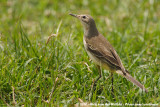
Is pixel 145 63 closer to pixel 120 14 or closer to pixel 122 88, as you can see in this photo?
pixel 122 88

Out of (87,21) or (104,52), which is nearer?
(104,52)

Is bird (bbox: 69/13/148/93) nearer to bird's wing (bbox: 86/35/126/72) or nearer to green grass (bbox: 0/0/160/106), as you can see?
bird's wing (bbox: 86/35/126/72)

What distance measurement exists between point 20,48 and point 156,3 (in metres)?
5.07

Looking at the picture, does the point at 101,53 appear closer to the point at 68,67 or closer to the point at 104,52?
the point at 104,52

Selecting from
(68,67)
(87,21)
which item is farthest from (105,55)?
(87,21)

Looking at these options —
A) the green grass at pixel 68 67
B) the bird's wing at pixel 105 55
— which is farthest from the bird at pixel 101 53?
the green grass at pixel 68 67

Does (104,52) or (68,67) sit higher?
(104,52)

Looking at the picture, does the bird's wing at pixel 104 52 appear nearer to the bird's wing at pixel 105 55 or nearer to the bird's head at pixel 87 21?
the bird's wing at pixel 105 55

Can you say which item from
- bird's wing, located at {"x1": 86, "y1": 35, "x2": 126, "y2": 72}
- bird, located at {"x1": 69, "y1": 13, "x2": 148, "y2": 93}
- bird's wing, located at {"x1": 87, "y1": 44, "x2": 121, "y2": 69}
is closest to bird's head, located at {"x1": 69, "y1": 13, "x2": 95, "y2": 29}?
bird, located at {"x1": 69, "y1": 13, "x2": 148, "y2": 93}

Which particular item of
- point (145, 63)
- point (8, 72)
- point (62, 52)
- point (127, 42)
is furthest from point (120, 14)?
point (8, 72)

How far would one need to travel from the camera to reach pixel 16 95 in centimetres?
520

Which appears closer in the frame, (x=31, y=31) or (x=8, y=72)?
(x=8, y=72)

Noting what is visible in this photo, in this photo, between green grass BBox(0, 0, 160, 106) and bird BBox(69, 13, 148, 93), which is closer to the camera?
green grass BBox(0, 0, 160, 106)

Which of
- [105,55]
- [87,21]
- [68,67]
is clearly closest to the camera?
[105,55]
